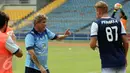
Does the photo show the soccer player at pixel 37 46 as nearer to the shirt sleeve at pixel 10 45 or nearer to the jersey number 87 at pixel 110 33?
the jersey number 87 at pixel 110 33

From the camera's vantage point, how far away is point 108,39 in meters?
7.88

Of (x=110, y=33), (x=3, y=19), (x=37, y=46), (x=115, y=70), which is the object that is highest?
(x=3, y=19)

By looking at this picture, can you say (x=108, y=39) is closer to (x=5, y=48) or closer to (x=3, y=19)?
(x=5, y=48)

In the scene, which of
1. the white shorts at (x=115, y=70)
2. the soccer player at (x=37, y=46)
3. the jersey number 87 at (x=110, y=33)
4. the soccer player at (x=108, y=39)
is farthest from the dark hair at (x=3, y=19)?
the white shorts at (x=115, y=70)

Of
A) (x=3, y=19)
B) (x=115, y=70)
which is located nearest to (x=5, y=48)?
(x=3, y=19)

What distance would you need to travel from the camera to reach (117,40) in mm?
7953

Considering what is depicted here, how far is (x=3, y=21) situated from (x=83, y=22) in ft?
106

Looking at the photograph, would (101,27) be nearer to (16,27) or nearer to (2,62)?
(2,62)

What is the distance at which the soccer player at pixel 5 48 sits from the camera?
6.23m

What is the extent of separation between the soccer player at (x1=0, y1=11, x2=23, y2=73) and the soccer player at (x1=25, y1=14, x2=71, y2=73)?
5.05 ft

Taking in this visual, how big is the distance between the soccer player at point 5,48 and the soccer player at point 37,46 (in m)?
1.54

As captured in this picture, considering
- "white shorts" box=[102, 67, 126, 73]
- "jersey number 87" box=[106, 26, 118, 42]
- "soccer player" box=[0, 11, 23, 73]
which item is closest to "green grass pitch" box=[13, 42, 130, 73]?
"white shorts" box=[102, 67, 126, 73]

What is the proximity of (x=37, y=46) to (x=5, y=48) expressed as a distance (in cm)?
192

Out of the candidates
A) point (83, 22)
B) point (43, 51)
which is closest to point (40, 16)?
point (43, 51)
